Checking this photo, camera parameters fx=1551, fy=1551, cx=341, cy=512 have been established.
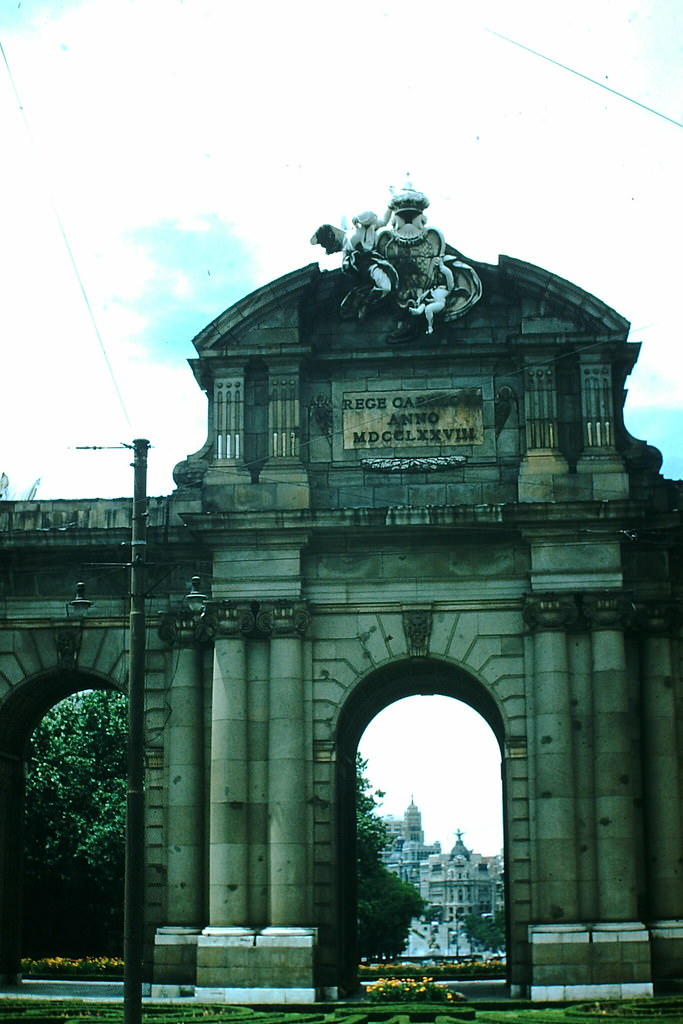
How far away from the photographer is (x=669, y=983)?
30250 millimetres

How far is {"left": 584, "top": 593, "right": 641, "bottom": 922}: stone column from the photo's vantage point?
99.7 ft

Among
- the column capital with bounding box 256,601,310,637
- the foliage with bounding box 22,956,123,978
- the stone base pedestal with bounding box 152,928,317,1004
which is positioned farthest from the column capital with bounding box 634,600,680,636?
the foliage with bounding box 22,956,123,978

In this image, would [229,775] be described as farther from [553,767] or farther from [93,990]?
[93,990]

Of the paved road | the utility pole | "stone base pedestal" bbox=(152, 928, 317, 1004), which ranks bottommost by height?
the paved road

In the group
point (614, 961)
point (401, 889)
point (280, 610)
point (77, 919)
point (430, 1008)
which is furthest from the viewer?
point (401, 889)

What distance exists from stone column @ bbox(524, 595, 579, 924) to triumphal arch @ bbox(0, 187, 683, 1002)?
5 cm

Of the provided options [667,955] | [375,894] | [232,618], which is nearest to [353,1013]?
[667,955]

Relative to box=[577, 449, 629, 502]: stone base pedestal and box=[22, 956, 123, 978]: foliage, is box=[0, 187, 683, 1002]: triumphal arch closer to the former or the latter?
box=[577, 449, 629, 502]: stone base pedestal

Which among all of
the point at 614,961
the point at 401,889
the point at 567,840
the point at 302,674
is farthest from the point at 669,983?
the point at 401,889

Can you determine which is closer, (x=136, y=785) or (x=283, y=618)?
(x=136, y=785)

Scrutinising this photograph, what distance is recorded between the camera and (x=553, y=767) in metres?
30.9

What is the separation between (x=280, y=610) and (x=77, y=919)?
1074 inches

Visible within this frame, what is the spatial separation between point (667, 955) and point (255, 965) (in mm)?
8087

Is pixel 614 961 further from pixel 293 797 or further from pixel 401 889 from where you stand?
pixel 401 889
